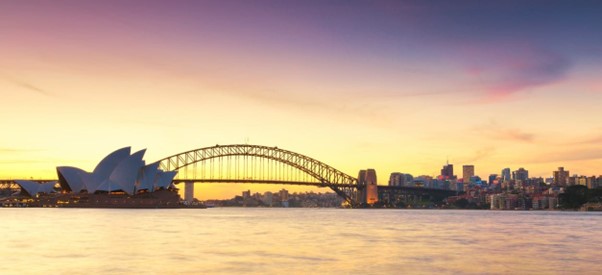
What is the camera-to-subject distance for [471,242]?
34.1m

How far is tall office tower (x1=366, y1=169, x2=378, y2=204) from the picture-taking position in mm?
177375

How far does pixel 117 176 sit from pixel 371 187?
77552 millimetres

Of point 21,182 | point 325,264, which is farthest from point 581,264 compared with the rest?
point 21,182

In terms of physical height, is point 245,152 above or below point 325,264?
above

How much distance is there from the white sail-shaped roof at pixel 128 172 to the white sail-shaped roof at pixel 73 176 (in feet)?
29.6

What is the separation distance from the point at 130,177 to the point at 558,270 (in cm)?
10935

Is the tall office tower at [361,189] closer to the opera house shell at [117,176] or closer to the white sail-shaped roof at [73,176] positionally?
the opera house shell at [117,176]

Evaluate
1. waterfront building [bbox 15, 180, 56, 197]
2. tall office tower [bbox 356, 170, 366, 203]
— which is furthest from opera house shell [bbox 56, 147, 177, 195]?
tall office tower [bbox 356, 170, 366, 203]

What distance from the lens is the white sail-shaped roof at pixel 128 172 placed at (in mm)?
118825

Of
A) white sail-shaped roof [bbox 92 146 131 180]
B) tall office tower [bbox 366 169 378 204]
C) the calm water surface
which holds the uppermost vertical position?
white sail-shaped roof [bbox 92 146 131 180]

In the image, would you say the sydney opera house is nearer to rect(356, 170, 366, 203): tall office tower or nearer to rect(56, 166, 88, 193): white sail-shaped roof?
rect(56, 166, 88, 193): white sail-shaped roof

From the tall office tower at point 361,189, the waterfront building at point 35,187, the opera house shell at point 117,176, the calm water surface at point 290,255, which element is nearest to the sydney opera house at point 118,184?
the opera house shell at point 117,176

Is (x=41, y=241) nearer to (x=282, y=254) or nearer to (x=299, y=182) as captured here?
(x=282, y=254)

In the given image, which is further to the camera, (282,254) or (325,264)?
(282,254)
